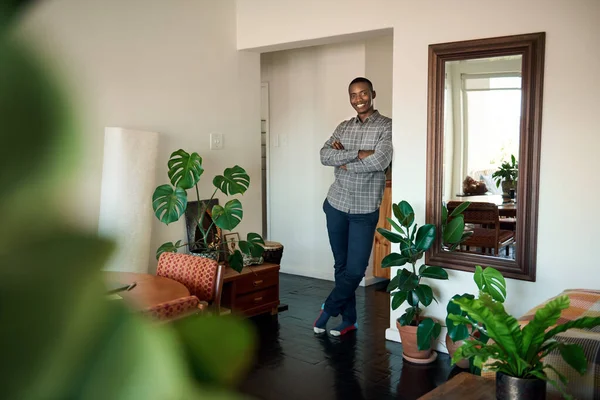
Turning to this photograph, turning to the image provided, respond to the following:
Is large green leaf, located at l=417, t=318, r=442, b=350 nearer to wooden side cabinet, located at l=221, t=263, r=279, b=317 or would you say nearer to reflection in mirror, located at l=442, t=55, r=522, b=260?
reflection in mirror, located at l=442, t=55, r=522, b=260

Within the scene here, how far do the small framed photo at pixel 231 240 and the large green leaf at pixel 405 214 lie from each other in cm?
140

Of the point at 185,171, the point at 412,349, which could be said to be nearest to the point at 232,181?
the point at 185,171

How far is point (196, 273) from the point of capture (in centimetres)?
283

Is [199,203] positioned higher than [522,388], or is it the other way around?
[199,203]

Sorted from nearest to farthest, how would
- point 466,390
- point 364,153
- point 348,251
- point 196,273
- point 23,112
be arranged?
point 23,112, point 466,390, point 196,273, point 364,153, point 348,251

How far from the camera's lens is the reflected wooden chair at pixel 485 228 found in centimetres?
334

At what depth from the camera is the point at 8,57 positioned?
0.15 metres

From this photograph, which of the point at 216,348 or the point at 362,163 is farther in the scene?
the point at 362,163

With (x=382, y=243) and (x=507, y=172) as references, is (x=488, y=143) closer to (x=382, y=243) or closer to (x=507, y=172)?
(x=507, y=172)

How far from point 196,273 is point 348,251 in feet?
4.42

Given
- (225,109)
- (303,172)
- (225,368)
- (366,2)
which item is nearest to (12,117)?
(225,368)

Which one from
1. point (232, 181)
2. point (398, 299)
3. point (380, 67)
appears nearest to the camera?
point (398, 299)

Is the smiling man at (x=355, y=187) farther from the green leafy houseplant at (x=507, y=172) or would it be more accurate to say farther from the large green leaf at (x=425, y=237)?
the green leafy houseplant at (x=507, y=172)

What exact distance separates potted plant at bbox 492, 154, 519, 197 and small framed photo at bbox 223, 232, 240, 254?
1971 mm
